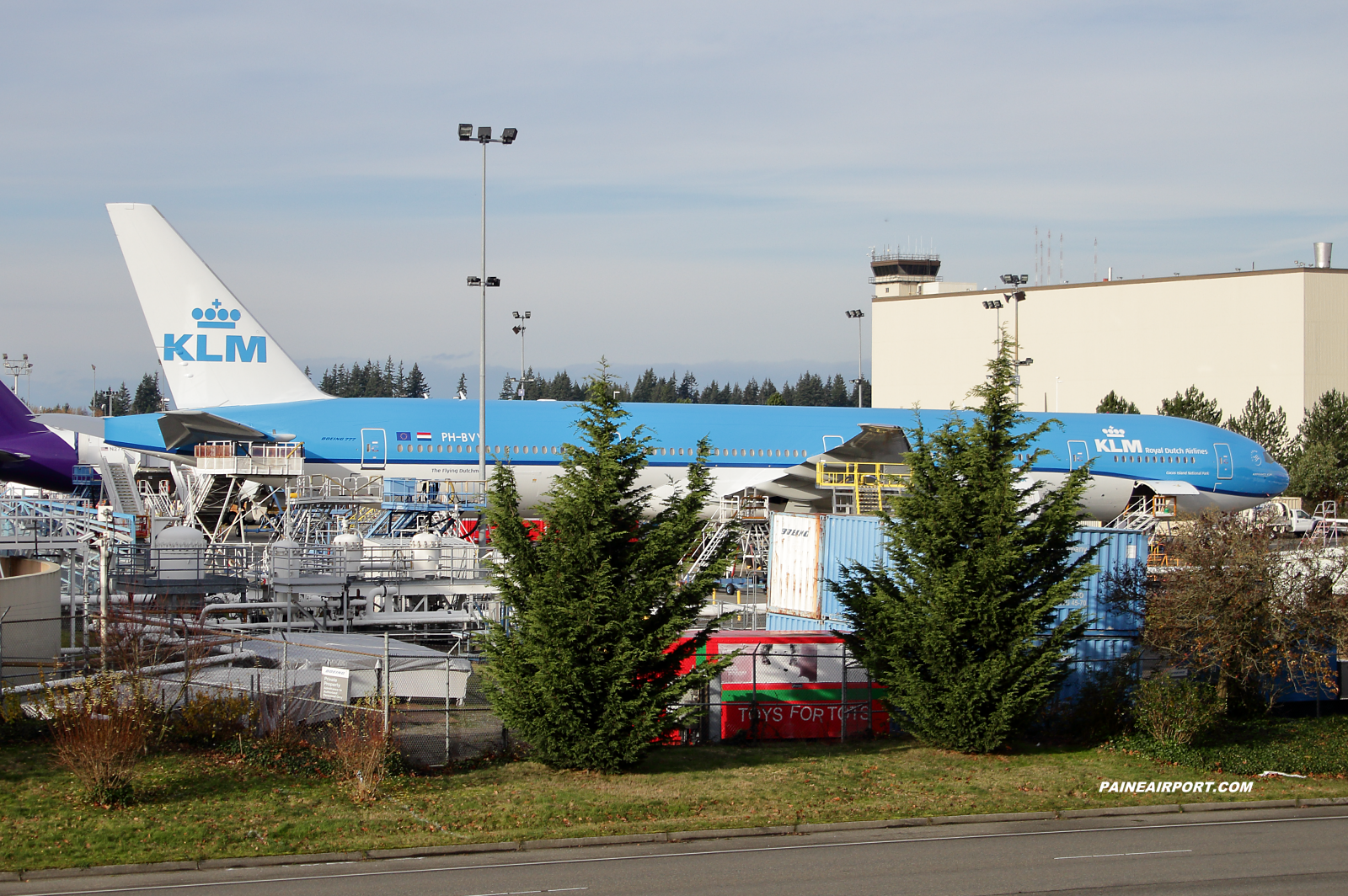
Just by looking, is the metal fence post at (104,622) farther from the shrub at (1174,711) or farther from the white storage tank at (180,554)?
the shrub at (1174,711)

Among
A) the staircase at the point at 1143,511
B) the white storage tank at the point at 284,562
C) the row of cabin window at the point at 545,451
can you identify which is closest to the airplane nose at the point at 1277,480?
the staircase at the point at 1143,511

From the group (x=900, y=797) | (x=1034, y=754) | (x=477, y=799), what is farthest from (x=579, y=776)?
(x=1034, y=754)

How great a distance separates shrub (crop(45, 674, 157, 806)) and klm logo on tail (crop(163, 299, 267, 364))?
2416 cm

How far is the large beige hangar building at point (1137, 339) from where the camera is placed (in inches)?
3366

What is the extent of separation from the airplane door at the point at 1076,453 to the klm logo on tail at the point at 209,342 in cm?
2853

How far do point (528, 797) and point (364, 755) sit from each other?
2301mm

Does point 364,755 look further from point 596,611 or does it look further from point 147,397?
point 147,397

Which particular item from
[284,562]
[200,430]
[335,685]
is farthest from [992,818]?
[200,430]

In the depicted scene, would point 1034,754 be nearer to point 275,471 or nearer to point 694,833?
point 694,833

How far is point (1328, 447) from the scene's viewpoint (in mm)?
68000

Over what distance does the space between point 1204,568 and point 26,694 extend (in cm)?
1961

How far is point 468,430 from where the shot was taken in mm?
40156

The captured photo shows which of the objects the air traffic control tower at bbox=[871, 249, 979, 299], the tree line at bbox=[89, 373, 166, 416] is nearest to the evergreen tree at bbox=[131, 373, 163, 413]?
the tree line at bbox=[89, 373, 166, 416]

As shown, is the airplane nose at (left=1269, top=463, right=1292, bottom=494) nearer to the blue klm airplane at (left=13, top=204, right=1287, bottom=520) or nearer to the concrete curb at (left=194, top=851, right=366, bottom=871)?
the blue klm airplane at (left=13, top=204, right=1287, bottom=520)
